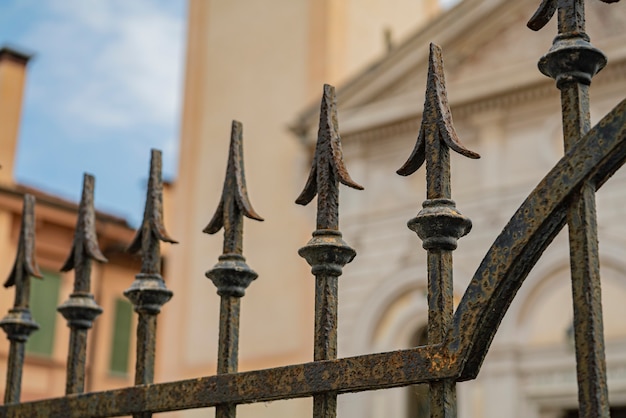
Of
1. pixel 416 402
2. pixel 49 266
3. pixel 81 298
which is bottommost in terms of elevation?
pixel 81 298

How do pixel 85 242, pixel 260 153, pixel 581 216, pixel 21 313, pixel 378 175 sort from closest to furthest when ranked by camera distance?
1. pixel 581 216
2. pixel 85 242
3. pixel 21 313
4. pixel 378 175
5. pixel 260 153

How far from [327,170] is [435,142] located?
210mm

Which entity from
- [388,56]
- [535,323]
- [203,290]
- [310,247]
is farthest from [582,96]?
[203,290]

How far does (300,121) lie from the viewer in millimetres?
12570

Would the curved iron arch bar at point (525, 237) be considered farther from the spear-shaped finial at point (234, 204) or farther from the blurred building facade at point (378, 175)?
the blurred building facade at point (378, 175)

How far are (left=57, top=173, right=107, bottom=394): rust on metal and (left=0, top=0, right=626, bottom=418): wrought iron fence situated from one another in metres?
0.09

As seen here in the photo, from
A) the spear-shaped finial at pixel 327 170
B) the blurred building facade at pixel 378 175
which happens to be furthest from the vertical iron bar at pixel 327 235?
the blurred building facade at pixel 378 175

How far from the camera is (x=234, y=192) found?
183 cm

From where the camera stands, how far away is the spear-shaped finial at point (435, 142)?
1554 mm

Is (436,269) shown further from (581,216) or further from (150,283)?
(150,283)

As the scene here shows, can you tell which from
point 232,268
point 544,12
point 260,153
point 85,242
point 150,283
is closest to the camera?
point 544,12

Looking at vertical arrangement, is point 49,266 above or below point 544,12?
above

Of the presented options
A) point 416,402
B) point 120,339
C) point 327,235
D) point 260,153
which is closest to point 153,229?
point 327,235

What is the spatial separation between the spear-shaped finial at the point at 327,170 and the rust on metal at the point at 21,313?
808mm
